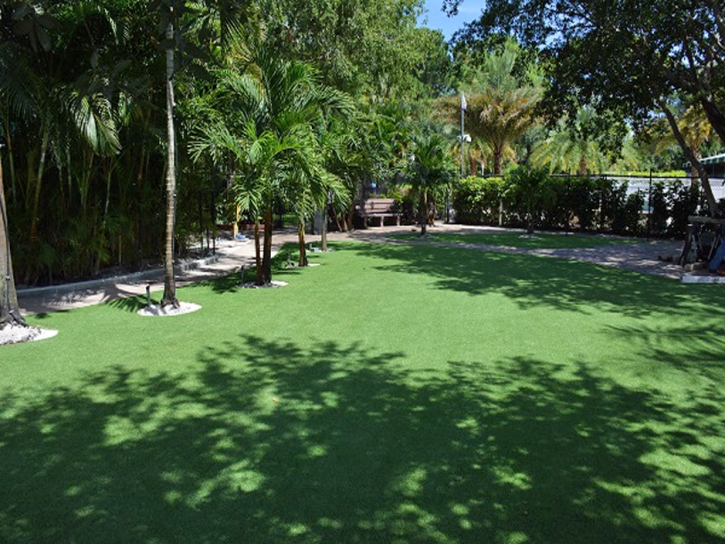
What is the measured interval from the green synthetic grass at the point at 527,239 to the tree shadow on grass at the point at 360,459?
11.4 meters

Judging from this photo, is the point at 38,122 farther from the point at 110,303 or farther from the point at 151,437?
the point at 151,437

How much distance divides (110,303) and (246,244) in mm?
8245

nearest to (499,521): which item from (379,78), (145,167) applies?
(145,167)

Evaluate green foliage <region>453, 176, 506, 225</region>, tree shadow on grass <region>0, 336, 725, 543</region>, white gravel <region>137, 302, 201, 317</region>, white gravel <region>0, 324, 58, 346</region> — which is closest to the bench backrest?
green foliage <region>453, 176, 506, 225</region>

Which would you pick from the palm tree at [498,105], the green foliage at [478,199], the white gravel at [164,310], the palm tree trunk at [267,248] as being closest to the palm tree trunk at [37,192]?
the white gravel at [164,310]

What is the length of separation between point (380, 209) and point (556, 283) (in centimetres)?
1351

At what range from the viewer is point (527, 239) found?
1806cm

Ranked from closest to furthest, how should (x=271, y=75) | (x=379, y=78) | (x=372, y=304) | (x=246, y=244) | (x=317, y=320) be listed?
1. (x=317, y=320)
2. (x=372, y=304)
3. (x=271, y=75)
4. (x=246, y=244)
5. (x=379, y=78)

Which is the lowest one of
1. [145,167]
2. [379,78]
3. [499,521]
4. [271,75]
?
[499,521]

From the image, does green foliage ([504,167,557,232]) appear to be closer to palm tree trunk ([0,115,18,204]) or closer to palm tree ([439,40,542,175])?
palm tree ([439,40,542,175])

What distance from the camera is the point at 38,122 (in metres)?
8.95

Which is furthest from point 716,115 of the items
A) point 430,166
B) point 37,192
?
point 37,192

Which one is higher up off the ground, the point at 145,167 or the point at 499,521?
the point at 145,167

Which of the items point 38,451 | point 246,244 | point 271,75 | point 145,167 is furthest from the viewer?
point 246,244
